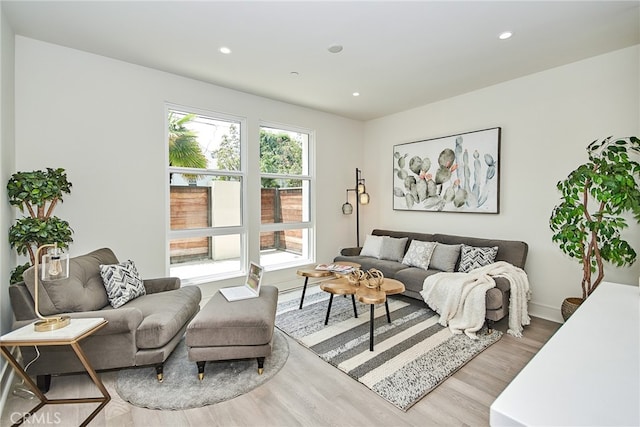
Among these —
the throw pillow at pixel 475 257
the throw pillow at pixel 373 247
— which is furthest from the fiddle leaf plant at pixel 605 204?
the throw pillow at pixel 373 247

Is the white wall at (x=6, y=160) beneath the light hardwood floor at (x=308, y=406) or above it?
above

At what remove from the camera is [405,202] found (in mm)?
4828

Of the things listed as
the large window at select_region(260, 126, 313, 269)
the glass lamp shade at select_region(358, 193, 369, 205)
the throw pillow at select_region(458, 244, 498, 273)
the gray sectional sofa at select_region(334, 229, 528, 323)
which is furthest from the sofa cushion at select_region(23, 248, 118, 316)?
the throw pillow at select_region(458, 244, 498, 273)

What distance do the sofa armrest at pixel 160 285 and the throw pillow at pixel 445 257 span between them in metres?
3.06

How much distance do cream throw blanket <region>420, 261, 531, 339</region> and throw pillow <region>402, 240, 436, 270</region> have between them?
1.81ft

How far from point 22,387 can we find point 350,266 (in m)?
3.03

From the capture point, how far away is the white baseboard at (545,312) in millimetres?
3344

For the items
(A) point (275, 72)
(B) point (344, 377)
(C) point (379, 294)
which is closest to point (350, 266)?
(C) point (379, 294)

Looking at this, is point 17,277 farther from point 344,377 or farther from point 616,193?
point 616,193

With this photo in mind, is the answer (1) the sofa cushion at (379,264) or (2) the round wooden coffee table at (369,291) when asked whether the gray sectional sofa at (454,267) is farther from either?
(2) the round wooden coffee table at (369,291)

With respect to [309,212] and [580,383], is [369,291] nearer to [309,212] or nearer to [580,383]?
[580,383]

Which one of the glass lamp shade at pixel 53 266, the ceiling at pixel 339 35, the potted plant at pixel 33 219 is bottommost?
the glass lamp shade at pixel 53 266

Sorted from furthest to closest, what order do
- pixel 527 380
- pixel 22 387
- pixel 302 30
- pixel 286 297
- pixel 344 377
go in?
1. pixel 286 297
2. pixel 302 30
3. pixel 344 377
4. pixel 22 387
5. pixel 527 380

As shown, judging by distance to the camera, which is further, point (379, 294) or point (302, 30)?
point (379, 294)
